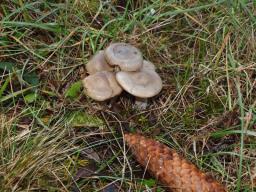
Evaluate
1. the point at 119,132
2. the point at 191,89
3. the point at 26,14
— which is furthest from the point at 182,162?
the point at 26,14

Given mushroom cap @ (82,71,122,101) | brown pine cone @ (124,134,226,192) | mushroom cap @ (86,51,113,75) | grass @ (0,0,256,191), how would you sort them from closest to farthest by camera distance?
brown pine cone @ (124,134,226,192) → grass @ (0,0,256,191) → mushroom cap @ (82,71,122,101) → mushroom cap @ (86,51,113,75)

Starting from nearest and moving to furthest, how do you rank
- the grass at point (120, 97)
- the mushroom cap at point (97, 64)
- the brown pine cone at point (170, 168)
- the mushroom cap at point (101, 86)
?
the brown pine cone at point (170, 168), the grass at point (120, 97), the mushroom cap at point (101, 86), the mushroom cap at point (97, 64)

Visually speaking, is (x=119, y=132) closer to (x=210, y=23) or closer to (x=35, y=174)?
(x=35, y=174)

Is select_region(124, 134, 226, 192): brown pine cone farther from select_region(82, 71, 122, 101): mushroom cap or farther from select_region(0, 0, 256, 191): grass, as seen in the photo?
select_region(82, 71, 122, 101): mushroom cap

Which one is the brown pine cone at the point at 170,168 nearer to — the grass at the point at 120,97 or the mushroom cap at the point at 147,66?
the grass at the point at 120,97

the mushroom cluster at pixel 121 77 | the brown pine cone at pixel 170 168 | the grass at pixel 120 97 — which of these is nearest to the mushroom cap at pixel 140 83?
the mushroom cluster at pixel 121 77

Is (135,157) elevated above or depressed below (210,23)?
below

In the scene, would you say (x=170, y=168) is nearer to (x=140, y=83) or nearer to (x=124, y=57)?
(x=140, y=83)

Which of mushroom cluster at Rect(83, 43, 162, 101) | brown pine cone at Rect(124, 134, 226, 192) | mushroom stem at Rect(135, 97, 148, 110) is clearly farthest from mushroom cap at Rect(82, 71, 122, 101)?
brown pine cone at Rect(124, 134, 226, 192)
